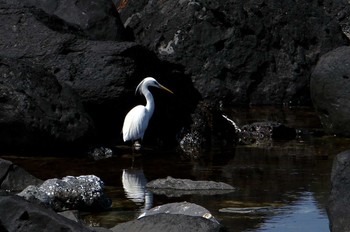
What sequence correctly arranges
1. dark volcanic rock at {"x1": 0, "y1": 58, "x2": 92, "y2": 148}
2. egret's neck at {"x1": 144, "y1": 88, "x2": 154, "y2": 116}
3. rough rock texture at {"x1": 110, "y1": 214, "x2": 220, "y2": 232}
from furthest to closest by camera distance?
egret's neck at {"x1": 144, "y1": 88, "x2": 154, "y2": 116}, dark volcanic rock at {"x1": 0, "y1": 58, "x2": 92, "y2": 148}, rough rock texture at {"x1": 110, "y1": 214, "x2": 220, "y2": 232}

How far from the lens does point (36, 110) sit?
602 inches

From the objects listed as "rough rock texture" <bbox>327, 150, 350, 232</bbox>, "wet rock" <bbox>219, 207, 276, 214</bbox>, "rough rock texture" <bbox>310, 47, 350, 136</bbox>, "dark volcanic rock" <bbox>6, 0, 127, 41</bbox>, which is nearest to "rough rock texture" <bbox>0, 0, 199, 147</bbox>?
"dark volcanic rock" <bbox>6, 0, 127, 41</bbox>

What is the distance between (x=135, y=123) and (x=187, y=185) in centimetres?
377

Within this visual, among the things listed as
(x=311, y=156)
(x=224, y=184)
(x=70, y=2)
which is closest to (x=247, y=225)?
(x=224, y=184)

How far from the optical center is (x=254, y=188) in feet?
41.7

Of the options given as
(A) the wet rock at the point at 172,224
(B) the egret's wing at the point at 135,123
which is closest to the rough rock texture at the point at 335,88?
(B) the egret's wing at the point at 135,123

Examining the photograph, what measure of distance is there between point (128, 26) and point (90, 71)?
6915mm

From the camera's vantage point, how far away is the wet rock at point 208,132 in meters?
16.8

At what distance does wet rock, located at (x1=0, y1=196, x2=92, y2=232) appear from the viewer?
314 inches

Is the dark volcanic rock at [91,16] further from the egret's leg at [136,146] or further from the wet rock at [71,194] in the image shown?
the wet rock at [71,194]

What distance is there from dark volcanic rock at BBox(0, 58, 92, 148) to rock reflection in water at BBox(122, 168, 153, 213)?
1434 mm

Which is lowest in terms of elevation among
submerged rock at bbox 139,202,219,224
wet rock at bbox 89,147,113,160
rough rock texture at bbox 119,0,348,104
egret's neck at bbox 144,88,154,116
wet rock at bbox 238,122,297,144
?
submerged rock at bbox 139,202,219,224

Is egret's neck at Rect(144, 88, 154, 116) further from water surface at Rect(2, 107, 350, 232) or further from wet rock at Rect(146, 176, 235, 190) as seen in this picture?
wet rock at Rect(146, 176, 235, 190)

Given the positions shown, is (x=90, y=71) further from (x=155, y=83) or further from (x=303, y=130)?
(x=303, y=130)
